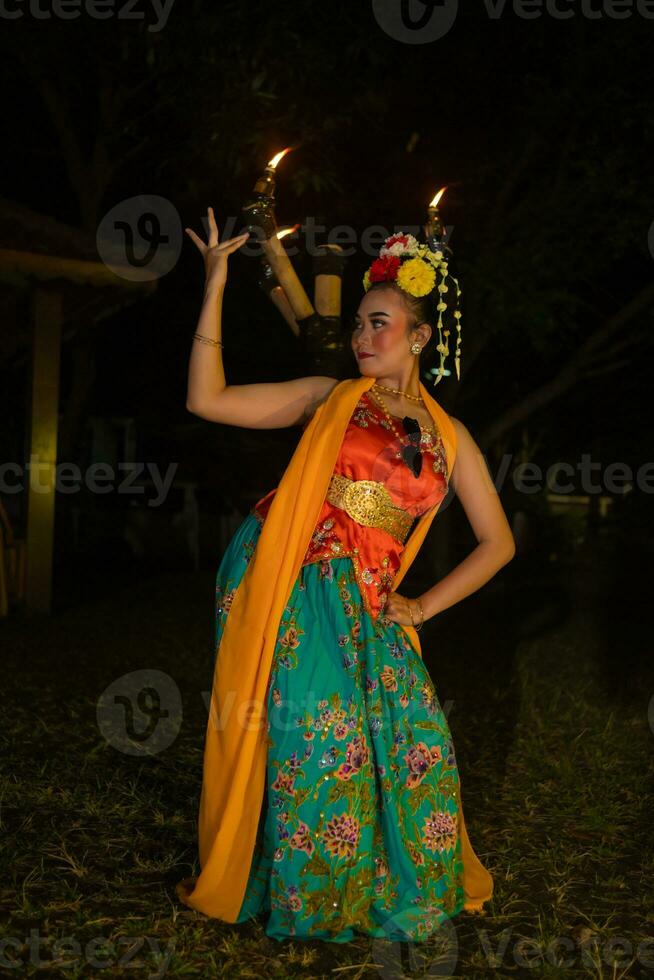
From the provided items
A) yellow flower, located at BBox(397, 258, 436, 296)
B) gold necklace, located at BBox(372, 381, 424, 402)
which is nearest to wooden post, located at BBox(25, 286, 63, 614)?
gold necklace, located at BBox(372, 381, 424, 402)

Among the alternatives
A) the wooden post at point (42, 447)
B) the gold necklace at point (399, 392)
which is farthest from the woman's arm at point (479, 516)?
the wooden post at point (42, 447)

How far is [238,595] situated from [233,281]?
818 centimetres

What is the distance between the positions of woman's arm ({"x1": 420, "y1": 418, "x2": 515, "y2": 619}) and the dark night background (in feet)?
2.82

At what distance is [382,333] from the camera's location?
3.27 metres

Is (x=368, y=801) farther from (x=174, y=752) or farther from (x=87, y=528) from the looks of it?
(x=87, y=528)

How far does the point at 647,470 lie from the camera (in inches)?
851

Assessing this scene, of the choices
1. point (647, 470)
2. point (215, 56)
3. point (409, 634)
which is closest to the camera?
point (409, 634)

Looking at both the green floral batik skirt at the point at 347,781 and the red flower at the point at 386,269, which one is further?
the red flower at the point at 386,269

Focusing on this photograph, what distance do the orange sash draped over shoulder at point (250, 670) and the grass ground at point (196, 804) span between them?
22 cm

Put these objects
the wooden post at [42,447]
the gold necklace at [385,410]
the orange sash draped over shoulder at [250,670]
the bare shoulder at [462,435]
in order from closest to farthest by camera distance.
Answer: the orange sash draped over shoulder at [250,670]
the gold necklace at [385,410]
the bare shoulder at [462,435]
the wooden post at [42,447]

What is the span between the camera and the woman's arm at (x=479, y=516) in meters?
3.32

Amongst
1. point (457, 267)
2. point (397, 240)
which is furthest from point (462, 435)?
point (457, 267)

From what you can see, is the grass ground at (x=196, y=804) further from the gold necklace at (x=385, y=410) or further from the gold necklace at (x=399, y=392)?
the gold necklace at (x=399, y=392)

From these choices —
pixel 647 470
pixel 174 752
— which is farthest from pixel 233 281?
pixel 647 470
